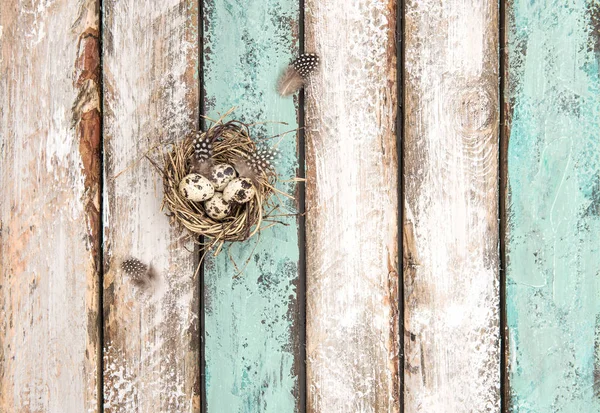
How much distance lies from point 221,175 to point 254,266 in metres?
0.19

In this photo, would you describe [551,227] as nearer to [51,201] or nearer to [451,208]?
[451,208]

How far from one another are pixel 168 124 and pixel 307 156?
26cm

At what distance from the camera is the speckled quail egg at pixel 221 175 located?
753 millimetres

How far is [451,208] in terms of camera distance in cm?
86

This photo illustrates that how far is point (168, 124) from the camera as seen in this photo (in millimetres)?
851

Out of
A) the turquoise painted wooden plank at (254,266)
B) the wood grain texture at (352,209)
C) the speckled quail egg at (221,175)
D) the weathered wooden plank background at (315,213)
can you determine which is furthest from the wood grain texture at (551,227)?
the speckled quail egg at (221,175)

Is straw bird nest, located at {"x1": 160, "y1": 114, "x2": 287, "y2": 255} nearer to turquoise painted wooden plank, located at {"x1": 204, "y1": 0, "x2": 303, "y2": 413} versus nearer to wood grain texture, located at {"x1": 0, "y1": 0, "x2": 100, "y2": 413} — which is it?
turquoise painted wooden plank, located at {"x1": 204, "y1": 0, "x2": 303, "y2": 413}

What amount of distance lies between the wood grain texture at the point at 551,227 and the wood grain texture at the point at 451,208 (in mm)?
37

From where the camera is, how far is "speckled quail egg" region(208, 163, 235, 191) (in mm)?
753

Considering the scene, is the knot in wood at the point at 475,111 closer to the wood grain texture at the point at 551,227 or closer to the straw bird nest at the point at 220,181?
the wood grain texture at the point at 551,227

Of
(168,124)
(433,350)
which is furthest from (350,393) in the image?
(168,124)

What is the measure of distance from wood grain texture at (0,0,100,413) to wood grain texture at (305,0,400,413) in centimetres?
40

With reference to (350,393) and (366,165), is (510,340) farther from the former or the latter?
(366,165)

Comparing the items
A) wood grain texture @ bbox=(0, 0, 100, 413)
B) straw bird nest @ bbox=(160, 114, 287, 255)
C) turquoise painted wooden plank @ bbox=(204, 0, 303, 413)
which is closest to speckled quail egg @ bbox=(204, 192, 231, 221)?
straw bird nest @ bbox=(160, 114, 287, 255)
